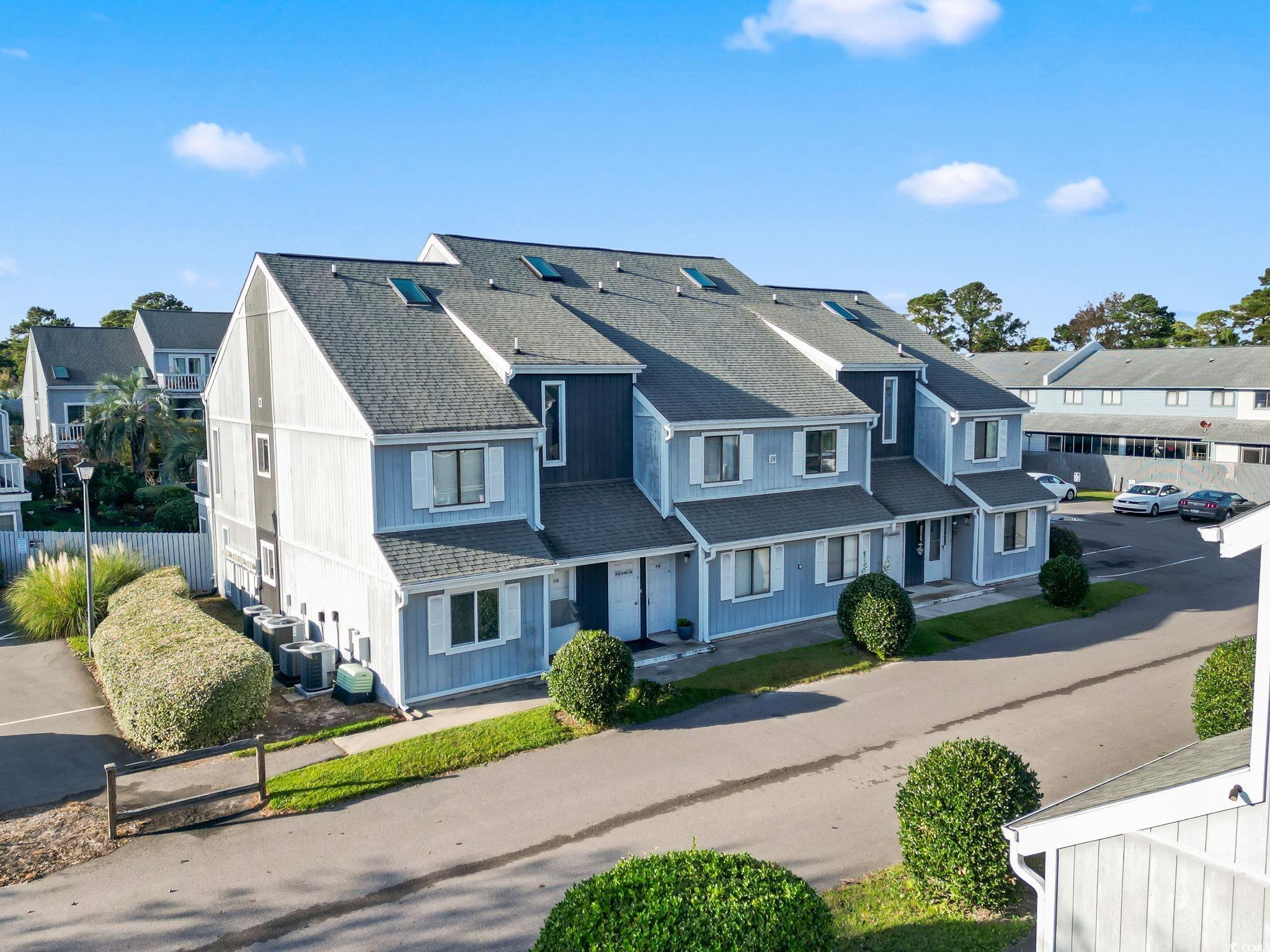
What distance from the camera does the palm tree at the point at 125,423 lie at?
41.8 meters

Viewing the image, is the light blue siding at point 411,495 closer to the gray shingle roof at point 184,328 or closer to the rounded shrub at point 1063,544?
the rounded shrub at point 1063,544

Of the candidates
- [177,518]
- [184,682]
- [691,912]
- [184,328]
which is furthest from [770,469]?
[184,328]

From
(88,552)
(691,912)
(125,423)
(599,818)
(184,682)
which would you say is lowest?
(599,818)

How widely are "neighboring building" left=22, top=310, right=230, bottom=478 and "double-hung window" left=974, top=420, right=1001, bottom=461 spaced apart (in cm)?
3942

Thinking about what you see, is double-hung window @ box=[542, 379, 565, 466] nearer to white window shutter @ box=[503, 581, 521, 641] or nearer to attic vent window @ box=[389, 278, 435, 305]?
white window shutter @ box=[503, 581, 521, 641]

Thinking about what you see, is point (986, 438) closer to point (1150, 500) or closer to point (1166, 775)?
point (1150, 500)

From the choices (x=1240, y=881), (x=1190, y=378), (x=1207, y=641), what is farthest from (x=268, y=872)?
(x=1190, y=378)

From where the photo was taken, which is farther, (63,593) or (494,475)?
(63,593)

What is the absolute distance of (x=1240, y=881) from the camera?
265 inches

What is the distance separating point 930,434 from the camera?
3006cm

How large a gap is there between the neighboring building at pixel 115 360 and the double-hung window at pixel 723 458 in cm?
3545

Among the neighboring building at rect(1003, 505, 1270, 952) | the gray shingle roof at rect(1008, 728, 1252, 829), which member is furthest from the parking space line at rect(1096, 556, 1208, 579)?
the neighboring building at rect(1003, 505, 1270, 952)

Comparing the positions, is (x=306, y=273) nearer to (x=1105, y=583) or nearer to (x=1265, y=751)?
(x=1265, y=751)

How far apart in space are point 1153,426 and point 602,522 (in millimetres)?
44389
